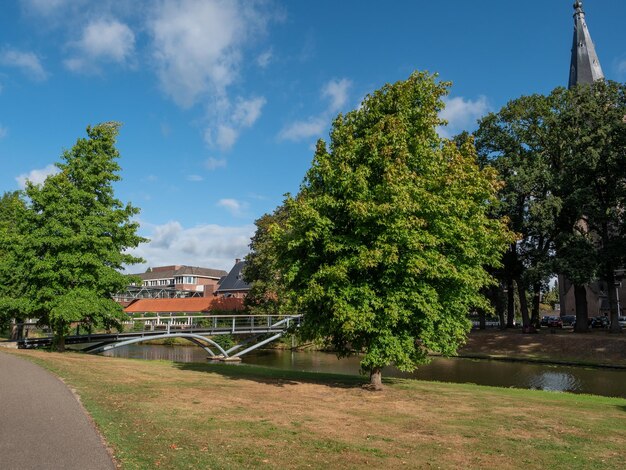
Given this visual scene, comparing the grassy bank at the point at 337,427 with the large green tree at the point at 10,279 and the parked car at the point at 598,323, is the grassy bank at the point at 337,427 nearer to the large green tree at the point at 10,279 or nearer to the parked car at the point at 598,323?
the large green tree at the point at 10,279

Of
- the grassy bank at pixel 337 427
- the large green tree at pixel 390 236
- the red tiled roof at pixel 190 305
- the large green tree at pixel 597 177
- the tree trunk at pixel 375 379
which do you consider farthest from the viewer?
the red tiled roof at pixel 190 305

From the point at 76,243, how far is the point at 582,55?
8764 cm

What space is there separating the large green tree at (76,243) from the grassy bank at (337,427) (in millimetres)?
9812

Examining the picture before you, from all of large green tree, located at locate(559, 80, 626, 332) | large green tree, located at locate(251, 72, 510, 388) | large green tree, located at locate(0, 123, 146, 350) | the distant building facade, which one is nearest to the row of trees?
large green tree, located at locate(559, 80, 626, 332)

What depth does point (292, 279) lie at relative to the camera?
1703 centimetres

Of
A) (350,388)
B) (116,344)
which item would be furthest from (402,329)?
(116,344)

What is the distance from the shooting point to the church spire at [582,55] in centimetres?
8300

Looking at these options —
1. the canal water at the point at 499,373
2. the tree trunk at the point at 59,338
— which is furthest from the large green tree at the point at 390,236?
the tree trunk at the point at 59,338

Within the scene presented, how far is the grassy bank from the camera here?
8586 mm

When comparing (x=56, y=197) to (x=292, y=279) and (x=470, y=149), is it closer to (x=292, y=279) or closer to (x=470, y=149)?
(x=292, y=279)

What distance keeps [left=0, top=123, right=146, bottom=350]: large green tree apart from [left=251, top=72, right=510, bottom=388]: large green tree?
13696mm

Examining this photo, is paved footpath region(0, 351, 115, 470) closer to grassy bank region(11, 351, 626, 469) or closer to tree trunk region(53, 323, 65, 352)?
grassy bank region(11, 351, 626, 469)

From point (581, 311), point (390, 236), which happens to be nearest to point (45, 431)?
point (390, 236)

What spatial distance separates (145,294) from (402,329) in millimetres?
94404
